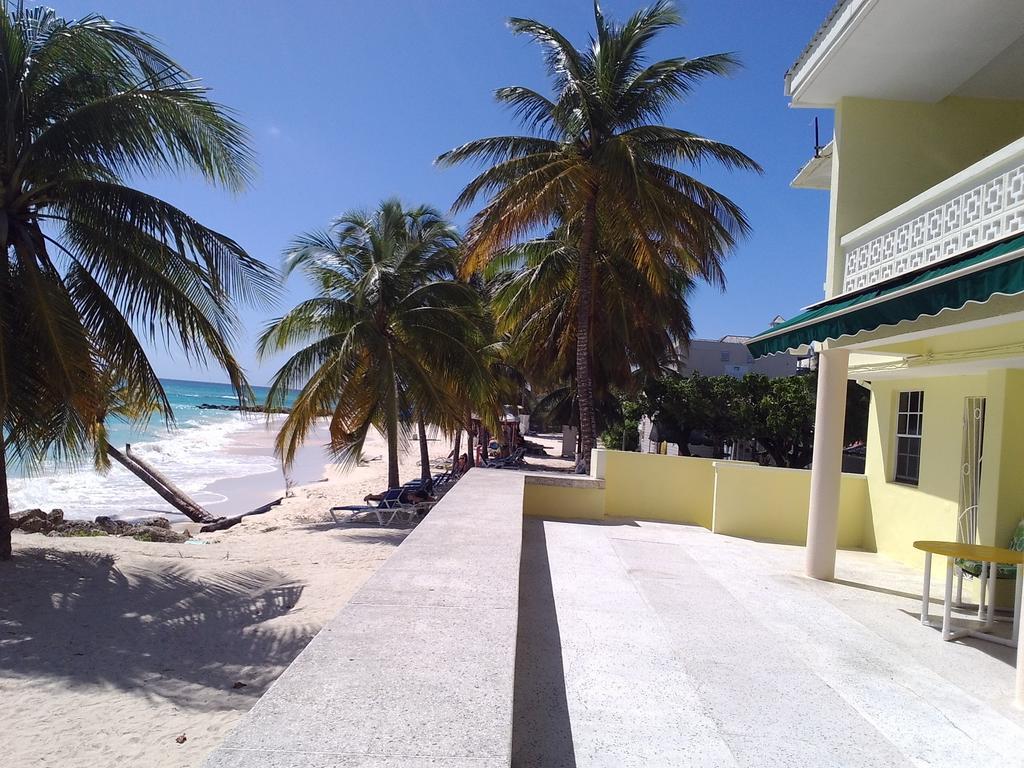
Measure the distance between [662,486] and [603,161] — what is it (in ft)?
19.1

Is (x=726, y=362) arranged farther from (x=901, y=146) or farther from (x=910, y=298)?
(x=910, y=298)

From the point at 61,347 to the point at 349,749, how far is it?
805 cm

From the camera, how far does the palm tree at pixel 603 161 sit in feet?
41.3

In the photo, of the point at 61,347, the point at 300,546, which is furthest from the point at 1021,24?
the point at 300,546

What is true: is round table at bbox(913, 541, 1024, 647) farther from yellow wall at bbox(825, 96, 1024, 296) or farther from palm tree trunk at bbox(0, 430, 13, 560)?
palm tree trunk at bbox(0, 430, 13, 560)

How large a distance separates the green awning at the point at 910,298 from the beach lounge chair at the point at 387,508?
438 inches

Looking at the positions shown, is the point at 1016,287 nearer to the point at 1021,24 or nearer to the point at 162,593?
the point at 1021,24

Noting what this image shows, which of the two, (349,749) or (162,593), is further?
(162,593)

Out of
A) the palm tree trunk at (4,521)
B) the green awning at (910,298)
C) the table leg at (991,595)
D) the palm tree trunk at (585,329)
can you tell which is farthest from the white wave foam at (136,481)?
the table leg at (991,595)

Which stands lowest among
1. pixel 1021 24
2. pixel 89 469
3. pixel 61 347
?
pixel 89 469

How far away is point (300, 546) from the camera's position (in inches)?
513

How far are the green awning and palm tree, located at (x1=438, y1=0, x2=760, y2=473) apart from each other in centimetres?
628

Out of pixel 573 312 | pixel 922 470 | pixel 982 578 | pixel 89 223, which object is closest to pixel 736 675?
pixel 982 578

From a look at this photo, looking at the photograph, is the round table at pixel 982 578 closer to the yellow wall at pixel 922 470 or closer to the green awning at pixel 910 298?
the green awning at pixel 910 298
